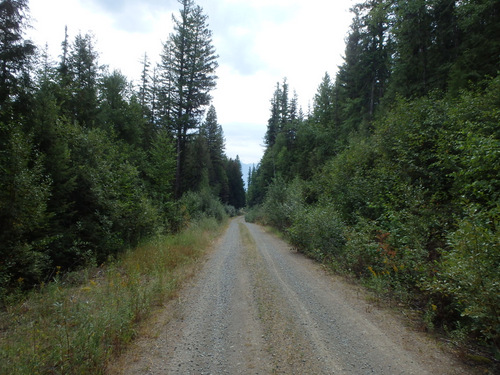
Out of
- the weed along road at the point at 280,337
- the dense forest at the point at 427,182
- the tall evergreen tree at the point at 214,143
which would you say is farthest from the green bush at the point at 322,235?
the tall evergreen tree at the point at 214,143

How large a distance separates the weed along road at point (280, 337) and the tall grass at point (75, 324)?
33 cm

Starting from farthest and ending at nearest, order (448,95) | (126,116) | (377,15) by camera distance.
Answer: (126,116) → (377,15) → (448,95)

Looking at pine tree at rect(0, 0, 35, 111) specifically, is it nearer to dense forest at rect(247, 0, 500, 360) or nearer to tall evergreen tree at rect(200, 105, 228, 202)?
dense forest at rect(247, 0, 500, 360)

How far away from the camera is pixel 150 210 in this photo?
1111 cm

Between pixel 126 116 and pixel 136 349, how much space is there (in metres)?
18.9

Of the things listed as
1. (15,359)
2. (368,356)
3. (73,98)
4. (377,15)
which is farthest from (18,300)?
(377,15)

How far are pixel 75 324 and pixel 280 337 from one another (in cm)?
310

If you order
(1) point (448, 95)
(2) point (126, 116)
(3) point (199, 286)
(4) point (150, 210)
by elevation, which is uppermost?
(2) point (126, 116)

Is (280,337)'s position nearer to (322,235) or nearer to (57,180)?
(322,235)

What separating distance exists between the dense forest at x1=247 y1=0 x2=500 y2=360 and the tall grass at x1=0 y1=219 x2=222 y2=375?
187 inches

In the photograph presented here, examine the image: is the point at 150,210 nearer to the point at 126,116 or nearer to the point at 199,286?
the point at 199,286

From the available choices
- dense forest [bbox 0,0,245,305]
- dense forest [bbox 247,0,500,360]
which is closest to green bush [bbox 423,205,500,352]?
dense forest [bbox 247,0,500,360]

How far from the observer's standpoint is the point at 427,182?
286 inches

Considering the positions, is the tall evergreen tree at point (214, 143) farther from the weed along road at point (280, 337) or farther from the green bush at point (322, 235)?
the weed along road at point (280, 337)
